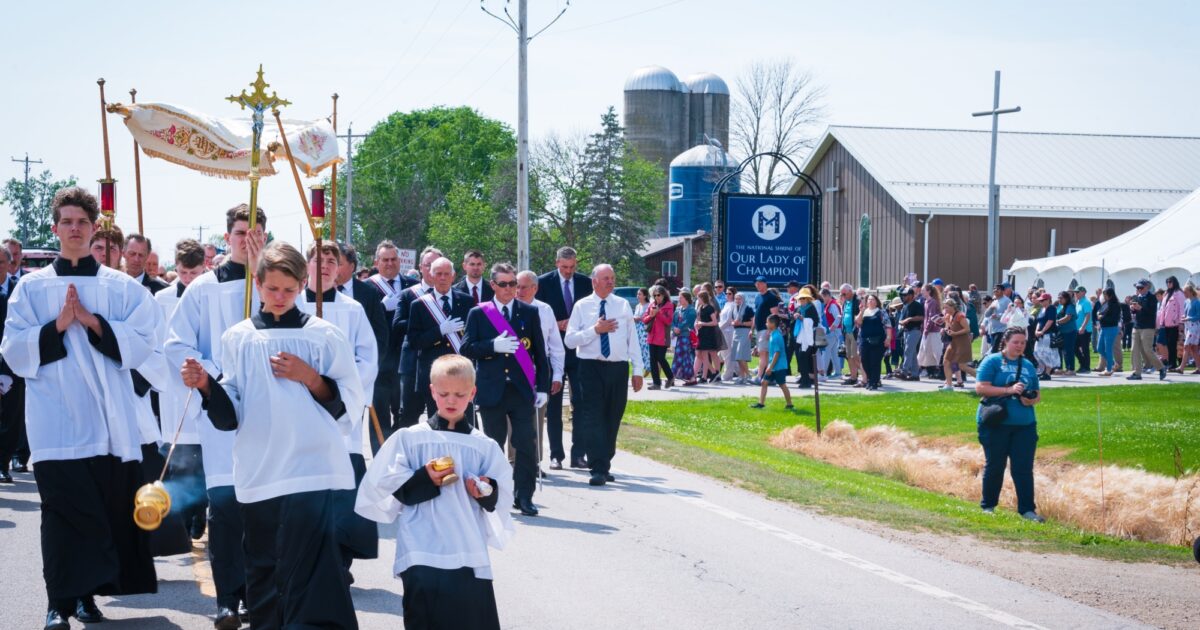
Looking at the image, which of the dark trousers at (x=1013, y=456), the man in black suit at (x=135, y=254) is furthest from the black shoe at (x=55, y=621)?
the dark trousers at (x=1013, y=456)

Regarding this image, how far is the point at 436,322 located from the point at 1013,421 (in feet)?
18.2

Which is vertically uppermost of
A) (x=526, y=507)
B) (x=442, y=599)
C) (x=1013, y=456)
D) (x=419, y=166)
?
(x=419, y=166)

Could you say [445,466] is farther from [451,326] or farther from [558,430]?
[558,430]

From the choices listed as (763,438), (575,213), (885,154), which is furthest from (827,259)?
(763,438)

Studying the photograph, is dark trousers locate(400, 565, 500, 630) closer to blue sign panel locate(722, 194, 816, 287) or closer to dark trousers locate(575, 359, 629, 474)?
dark trousers locate(575, 359, 629, 474)

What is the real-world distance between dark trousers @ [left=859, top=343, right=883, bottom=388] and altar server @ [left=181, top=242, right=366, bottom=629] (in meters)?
20.3

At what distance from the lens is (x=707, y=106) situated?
107m

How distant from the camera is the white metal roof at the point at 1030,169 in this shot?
190ft

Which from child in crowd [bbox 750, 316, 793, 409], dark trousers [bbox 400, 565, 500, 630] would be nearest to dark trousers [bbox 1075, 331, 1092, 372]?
child in crowd [bbox 750, 316, 793, 409]

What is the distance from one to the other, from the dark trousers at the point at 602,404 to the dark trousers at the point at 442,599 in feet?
23.3

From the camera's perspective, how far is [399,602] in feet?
25.3

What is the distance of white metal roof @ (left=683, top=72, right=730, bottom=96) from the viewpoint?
350ft

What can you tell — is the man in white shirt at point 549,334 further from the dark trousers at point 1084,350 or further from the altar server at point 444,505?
the dark trousers at point 1084,350

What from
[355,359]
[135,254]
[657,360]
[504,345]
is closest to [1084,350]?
[657,360]
